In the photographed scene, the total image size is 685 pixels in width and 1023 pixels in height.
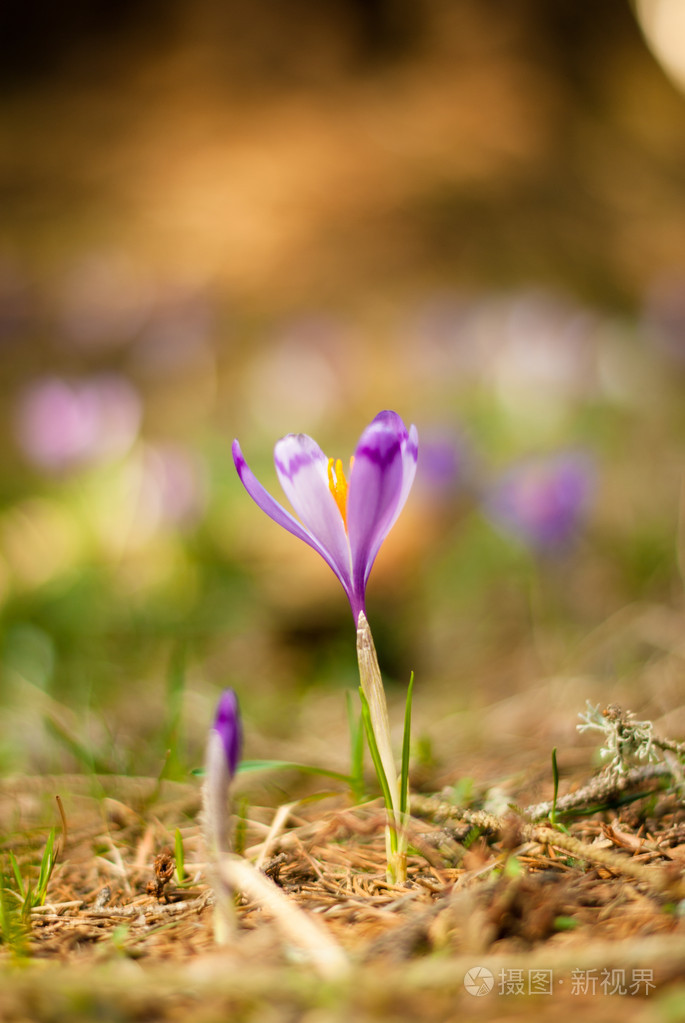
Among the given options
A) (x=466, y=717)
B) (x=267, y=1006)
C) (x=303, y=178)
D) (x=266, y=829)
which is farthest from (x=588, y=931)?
(x=303, y=178)

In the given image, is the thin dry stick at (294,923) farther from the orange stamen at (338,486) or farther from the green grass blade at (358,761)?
the orange stamen at (338,486)

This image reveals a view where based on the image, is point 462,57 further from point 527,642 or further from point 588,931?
point 588,931

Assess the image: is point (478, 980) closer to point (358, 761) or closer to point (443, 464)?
point (358, 761)

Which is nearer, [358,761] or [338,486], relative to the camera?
[338,486]

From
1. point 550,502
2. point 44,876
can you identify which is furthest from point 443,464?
point 44,876

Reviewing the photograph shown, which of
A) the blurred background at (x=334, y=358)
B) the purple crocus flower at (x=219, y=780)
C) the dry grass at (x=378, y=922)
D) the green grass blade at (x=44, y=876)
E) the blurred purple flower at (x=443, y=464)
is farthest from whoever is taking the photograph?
the blurred purple flower at (x=443, y=464)

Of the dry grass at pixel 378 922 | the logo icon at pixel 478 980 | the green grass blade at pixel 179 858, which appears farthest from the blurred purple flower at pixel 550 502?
the logo icon at pixel 478 980

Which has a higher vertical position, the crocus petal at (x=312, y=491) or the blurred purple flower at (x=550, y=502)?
the blurred purple flower at (x=550, y=502)
